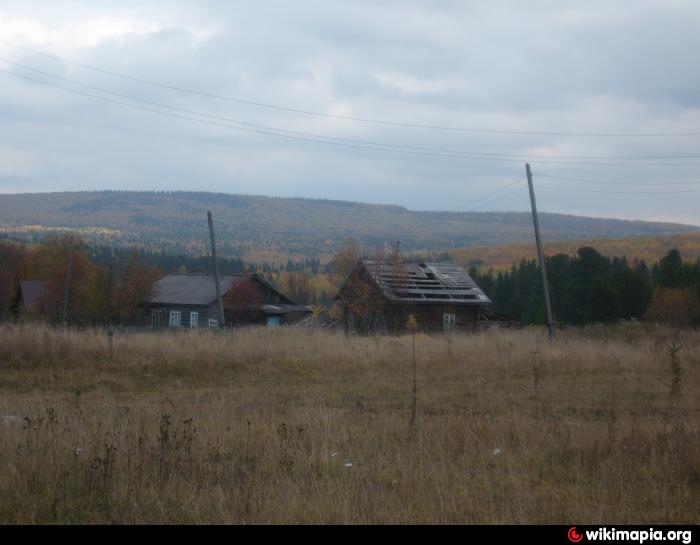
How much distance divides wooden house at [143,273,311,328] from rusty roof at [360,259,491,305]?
1218 centimetres

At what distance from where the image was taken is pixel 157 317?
177ft

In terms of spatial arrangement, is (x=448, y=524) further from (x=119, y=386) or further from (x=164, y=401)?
(x=119, y=386)

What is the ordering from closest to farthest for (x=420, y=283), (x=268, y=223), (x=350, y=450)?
1. (x=350, y=450)
2. (x=420, y=283)
3. (x=268, y=223)

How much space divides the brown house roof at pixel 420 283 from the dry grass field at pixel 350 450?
24810mm

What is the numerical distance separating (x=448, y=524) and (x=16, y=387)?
1232 centimetres

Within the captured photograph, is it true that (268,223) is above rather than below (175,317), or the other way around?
above

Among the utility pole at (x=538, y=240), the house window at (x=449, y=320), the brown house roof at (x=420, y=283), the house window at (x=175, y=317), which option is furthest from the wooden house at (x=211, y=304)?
the utility pole at (x=538, y=240)

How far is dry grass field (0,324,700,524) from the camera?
604 cm

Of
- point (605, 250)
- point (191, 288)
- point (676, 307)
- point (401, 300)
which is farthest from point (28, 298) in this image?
point (605, 250)

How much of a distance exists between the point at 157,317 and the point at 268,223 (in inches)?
4546

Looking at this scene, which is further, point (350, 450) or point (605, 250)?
point (605, 250)
